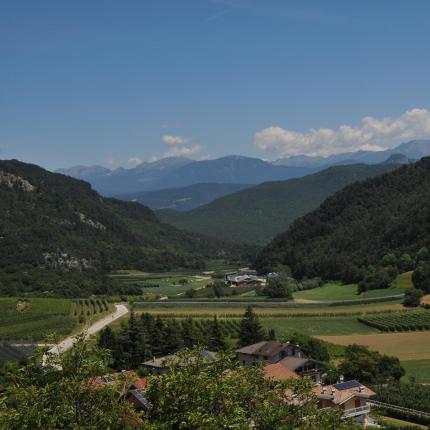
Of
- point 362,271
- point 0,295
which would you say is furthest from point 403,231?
point 0,295

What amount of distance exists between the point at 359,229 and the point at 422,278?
41.9m

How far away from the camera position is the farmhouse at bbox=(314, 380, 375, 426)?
1750 inches

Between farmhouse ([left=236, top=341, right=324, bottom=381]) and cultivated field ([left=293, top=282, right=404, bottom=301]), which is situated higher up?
farmhouse ([left=236, top=341, right=324, bottom=381])

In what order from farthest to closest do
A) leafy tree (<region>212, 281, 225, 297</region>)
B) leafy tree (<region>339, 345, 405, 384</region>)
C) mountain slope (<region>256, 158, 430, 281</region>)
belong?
mountain slope (<region>256, 158, 430, 281</region>), leafy tree (<region>212, 281, 225, 297</region>), leafy tree (<region>339, 345, 405, 384</region>)

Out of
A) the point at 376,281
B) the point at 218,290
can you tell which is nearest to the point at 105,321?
the point at 218,290

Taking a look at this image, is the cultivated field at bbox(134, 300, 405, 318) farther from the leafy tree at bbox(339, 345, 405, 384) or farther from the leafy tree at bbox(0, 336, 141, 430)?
the leafy tree at bbox(0, 336, 141, 430)

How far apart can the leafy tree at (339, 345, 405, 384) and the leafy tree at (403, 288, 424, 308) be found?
4050 centimetres

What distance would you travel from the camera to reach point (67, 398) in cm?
2209

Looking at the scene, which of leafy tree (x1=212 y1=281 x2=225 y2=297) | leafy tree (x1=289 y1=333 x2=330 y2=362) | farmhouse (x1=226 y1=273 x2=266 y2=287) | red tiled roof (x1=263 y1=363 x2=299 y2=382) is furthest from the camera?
farmhouse (x1=226 y1=273 x2=266 y2=287)

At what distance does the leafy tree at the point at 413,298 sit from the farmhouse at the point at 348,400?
2114 inches

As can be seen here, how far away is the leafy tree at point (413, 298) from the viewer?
97938 millimetres

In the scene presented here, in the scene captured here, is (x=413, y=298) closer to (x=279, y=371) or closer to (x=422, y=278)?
(x=422, y=278)

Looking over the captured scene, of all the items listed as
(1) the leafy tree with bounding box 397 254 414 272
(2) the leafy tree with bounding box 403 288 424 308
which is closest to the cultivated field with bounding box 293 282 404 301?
(2) the leafy tree with bounding box 403 288 424 308

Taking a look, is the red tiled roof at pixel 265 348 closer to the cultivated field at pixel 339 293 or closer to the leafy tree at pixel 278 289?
the cultivated field at pixel 339 293
